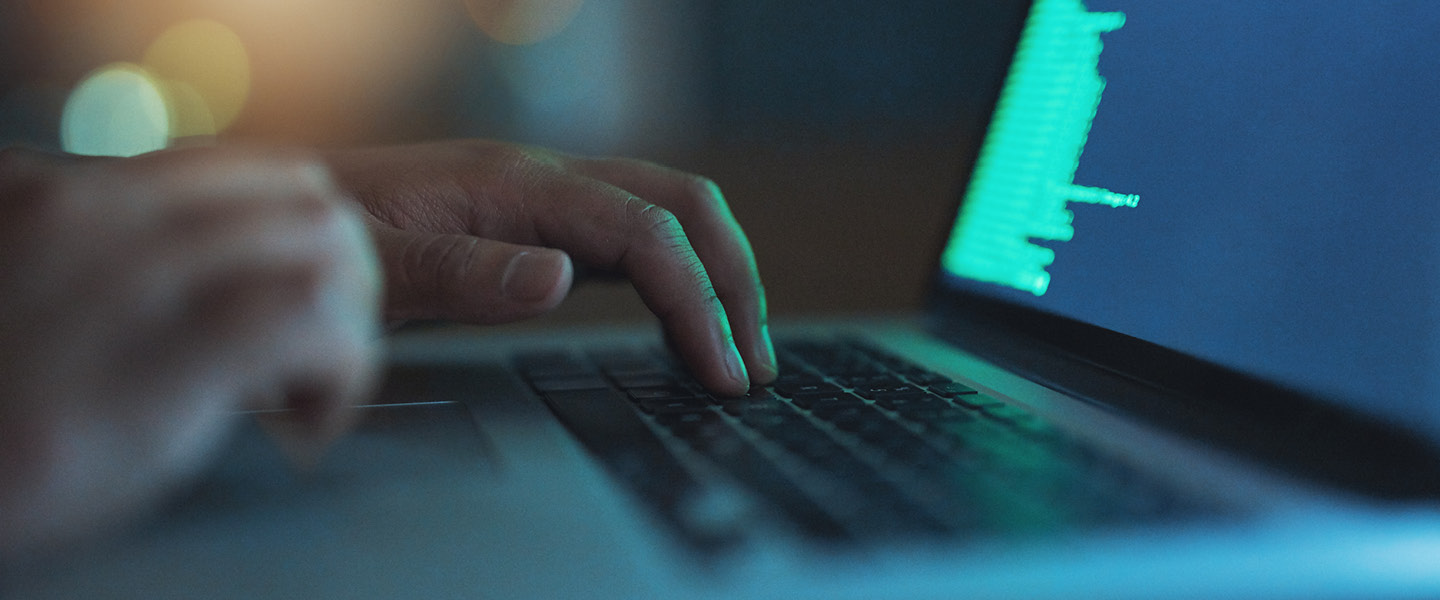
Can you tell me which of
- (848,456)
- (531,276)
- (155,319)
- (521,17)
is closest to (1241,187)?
(848,456)

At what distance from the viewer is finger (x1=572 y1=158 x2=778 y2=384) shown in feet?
2.28

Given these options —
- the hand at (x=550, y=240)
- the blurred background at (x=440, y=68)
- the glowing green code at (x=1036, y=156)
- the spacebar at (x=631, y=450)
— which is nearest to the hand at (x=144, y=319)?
the spacebar at (x=631, y=450)

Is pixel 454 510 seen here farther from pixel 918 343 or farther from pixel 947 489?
pixel 918 343

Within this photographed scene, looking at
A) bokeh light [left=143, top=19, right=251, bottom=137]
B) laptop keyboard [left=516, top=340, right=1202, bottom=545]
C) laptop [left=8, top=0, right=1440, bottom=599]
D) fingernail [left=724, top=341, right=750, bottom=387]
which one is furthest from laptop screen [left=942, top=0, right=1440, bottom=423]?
bokeh light [left=143, top=19, right=251, bottom=137]

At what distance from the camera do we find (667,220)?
70 centimetres

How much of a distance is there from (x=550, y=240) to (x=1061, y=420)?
0.37 m

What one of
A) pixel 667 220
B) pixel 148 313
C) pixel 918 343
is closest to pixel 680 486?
pixel 148 313

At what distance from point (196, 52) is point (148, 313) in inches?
104

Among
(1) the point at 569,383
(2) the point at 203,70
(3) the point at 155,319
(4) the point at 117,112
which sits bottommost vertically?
(4) the point at 117,112

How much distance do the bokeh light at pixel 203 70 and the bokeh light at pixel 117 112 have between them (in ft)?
0.15

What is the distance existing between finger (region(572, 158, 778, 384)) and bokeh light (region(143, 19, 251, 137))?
7.26 feet

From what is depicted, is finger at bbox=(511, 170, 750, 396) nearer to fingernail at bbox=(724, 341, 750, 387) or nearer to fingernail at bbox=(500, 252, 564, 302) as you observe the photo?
fingernail at bbox=(724, 341, 750, 387)

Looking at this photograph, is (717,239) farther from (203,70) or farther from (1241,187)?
(203,70)

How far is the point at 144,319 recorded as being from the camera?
0.33 metres
